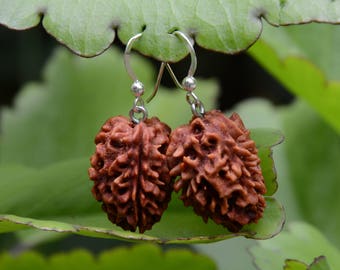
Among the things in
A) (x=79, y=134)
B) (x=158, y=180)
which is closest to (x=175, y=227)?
(x=158, y=180)

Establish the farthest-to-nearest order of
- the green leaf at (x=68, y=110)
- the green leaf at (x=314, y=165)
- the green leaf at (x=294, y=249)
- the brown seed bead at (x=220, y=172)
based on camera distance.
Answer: the green leaf at (x=68, y=110), the green leaf at (x=314, y=165), the green leaf at (x=294, y=249), the brown seed bead at (x=220, y=172)

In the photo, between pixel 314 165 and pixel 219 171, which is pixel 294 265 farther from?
pixel 314 165

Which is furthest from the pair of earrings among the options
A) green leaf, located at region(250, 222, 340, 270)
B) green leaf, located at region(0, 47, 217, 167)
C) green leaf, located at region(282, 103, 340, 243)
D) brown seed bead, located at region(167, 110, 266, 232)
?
green leaf, located at region(0, 47, 217, 167)

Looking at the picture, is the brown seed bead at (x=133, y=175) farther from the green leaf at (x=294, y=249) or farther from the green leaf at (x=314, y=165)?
the green leaf at (x=314, y=165)

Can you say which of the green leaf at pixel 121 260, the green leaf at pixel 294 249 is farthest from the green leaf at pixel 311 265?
the green leaf at pixel 121 260

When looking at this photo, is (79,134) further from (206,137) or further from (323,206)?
(206,137)

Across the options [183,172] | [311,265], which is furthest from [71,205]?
[311,265]
